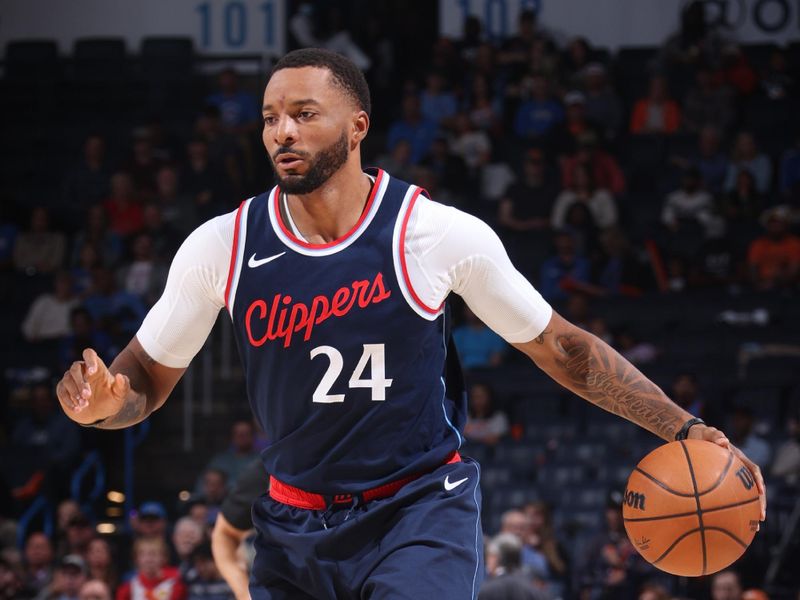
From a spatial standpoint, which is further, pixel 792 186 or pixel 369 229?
pixel 792 186

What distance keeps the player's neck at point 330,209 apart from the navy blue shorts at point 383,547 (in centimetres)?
70

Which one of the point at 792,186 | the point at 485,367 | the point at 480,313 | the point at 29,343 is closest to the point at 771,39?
the point at 792,186

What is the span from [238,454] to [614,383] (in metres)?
7.18

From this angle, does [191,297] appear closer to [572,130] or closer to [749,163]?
[572,130]

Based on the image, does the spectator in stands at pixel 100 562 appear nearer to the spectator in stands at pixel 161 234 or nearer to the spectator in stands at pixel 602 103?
the spectator in stands at pixel 161 234

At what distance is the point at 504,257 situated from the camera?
3.57 m

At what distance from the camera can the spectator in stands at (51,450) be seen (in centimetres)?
1082

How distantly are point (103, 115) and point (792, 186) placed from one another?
24.9ft

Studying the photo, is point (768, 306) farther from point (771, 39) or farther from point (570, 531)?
point (771, 39)

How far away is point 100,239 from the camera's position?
1278 centimetres

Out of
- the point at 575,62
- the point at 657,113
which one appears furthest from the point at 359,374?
the point at 575,62

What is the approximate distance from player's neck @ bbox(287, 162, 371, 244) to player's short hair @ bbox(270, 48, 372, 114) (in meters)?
0.20

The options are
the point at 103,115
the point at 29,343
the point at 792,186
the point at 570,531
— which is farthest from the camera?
the point at 103,115

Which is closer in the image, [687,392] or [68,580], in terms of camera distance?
[68,580]
